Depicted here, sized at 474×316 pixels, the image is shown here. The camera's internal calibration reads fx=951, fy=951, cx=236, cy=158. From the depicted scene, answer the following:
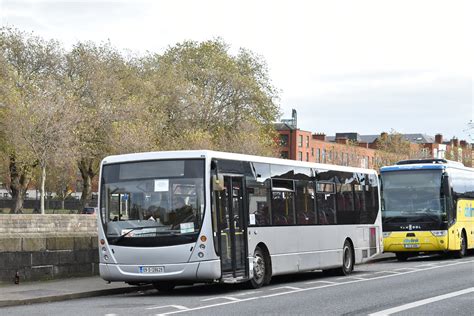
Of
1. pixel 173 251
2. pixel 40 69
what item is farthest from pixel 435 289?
pixel 40 69

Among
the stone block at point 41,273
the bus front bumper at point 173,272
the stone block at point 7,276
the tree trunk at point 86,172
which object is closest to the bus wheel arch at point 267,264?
the bus front bumper at point 173,272

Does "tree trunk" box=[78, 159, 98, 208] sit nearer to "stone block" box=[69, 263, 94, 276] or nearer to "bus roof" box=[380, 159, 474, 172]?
"bus roof" box=[380, 159, 474, 172]

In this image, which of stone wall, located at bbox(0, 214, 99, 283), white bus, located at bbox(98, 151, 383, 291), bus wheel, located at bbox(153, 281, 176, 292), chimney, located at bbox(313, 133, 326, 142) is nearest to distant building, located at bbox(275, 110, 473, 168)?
chimney, located at bbox(313, 133, 326, 142)

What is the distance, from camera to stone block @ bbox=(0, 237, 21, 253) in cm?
1952

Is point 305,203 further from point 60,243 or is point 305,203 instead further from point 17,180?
point 17,180

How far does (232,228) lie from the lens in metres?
18.7

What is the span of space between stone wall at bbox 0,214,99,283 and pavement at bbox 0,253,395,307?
1.01 feet

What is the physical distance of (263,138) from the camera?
85.8 meters

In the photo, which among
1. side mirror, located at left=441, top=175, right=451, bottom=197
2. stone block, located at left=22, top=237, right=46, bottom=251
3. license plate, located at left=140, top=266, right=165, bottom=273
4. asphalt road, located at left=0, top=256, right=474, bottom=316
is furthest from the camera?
side mirror, located at left=441, top=175, right=451, bottom=197

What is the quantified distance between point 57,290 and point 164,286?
2365mm

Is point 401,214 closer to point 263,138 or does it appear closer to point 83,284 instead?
point 83,284

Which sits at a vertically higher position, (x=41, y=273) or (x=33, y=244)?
(x=33, y=244)

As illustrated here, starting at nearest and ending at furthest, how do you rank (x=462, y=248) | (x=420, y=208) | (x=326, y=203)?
(x=326, y=203) < (x=420, y=208) < (x=462, y=248)

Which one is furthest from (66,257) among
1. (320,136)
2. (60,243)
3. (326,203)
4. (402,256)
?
(320,136)
